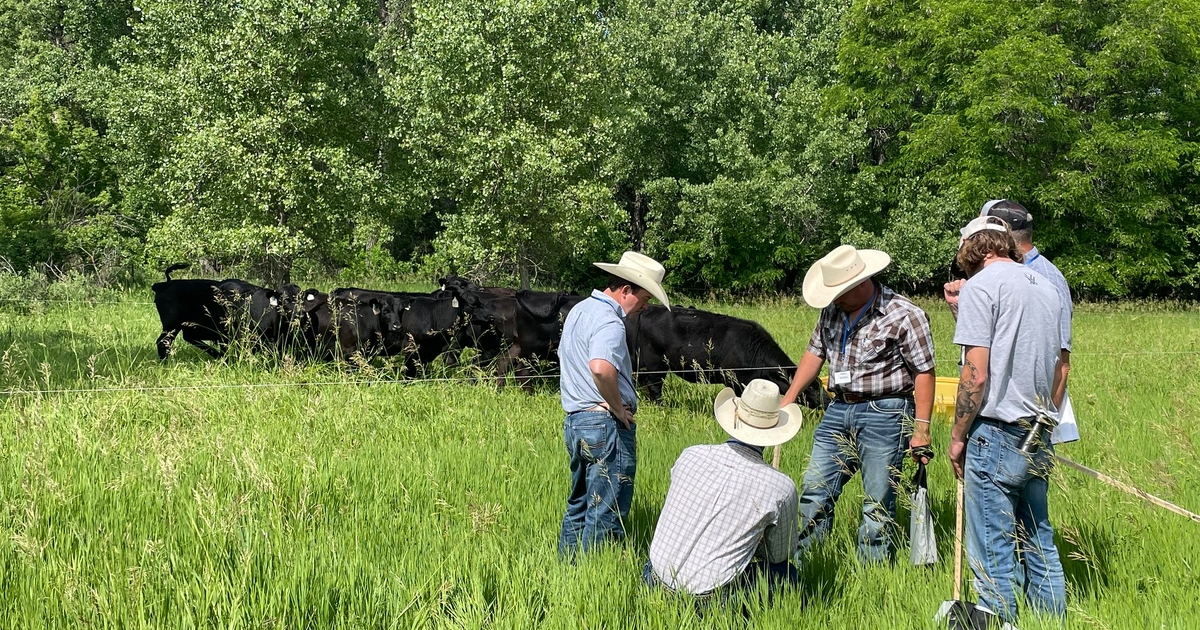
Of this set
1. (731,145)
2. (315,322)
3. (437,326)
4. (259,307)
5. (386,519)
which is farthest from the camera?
(731,145)

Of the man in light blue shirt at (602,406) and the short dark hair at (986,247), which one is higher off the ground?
the short dark hair at (986,247)

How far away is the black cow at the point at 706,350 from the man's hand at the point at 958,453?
488cm

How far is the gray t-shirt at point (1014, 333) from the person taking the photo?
3449mm

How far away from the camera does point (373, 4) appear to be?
29.1 meters

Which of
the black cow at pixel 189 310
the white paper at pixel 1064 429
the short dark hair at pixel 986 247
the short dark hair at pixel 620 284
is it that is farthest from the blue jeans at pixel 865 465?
the black cow at pixel 189 310

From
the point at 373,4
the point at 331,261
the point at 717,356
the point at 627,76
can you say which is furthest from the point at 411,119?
the point at 717,356

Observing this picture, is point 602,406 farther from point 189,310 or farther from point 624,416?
point 189,310

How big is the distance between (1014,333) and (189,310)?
33.4ft

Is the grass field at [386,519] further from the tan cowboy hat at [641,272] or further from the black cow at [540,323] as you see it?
the black cow at [540,323]

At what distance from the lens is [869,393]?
167 inches

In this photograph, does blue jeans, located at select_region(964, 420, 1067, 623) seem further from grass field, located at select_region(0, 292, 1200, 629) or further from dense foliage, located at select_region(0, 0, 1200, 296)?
dense foliage, located at select_region(0, 0, 1200, 296)

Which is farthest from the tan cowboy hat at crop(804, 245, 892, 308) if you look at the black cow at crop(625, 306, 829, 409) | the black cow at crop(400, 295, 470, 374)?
the black cow at crop(400, 295, 470, 374)

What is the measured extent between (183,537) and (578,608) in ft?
6.38

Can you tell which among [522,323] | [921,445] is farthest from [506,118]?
[921,445]
